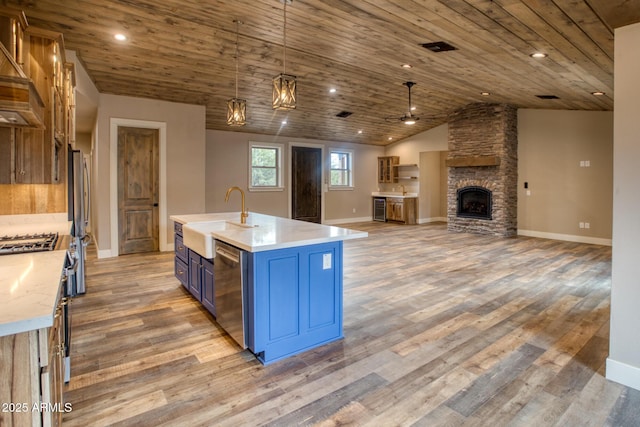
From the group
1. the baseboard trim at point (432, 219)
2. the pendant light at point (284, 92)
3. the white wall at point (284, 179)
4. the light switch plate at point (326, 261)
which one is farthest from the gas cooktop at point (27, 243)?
the baseboard trim at point (432, 219)

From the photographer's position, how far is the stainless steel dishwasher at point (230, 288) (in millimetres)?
2658

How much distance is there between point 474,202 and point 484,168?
34.3 inches

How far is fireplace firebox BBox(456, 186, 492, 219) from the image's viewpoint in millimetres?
8367

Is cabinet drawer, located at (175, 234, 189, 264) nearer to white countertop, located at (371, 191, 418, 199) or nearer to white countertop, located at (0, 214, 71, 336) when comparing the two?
white countertop, located at (0, 214, 71, 336)

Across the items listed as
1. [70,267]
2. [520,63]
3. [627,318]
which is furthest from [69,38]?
[627,318]

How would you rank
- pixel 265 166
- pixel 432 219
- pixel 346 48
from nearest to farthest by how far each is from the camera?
pixel 346 48, pixel 265 166, pixel 432 219

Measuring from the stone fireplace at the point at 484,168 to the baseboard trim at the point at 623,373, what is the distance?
618cm

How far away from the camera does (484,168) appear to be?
8305mm

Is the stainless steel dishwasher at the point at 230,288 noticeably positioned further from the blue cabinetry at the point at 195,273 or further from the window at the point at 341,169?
the window at the point at 341,169

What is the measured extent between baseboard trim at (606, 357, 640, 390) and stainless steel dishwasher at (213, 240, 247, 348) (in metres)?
2.48

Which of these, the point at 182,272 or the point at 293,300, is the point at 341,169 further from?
the point at 293,300

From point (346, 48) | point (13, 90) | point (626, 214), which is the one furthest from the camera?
point (346, 48)

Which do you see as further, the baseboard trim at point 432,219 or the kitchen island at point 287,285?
the baseboard trim at point 432,219

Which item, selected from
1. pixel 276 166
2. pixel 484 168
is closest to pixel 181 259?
pixel 276 166
